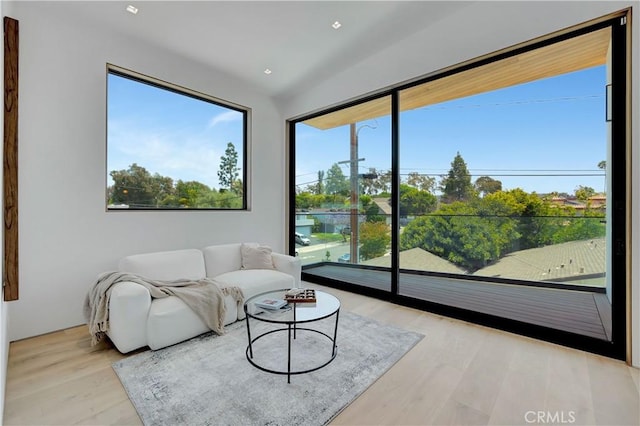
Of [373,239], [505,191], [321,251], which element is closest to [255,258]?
[321,251]

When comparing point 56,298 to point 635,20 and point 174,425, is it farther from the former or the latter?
point 635,20

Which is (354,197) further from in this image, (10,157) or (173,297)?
(10,157)

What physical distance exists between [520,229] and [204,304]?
10.1 ft

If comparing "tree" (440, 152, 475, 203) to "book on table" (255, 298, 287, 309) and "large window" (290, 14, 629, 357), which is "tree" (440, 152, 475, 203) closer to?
"large window" (290, 14, 629, 357)

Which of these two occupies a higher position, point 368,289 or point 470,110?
point 470,110

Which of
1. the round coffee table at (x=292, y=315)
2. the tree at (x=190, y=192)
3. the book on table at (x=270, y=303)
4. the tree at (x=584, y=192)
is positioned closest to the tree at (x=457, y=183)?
the tree at (x=584, y=192)

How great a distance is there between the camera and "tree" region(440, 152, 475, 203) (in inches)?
123

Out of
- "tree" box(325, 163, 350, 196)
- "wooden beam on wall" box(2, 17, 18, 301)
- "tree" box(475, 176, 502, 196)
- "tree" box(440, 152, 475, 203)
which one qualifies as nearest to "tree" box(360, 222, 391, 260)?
"tree" box(325, 163, 350, 196)

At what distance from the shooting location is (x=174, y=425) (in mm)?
1531

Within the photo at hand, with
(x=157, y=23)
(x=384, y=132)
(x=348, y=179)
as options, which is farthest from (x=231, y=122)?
(x=384, y=132)

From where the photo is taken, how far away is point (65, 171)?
9.18 ft

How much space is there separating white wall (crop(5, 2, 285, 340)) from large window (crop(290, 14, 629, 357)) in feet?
8.92

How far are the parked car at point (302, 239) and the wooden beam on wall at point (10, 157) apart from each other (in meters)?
3.51

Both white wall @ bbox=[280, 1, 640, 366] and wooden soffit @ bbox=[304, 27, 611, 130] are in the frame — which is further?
wooden soffit @ bbox=[304, 27, 611, 130]
